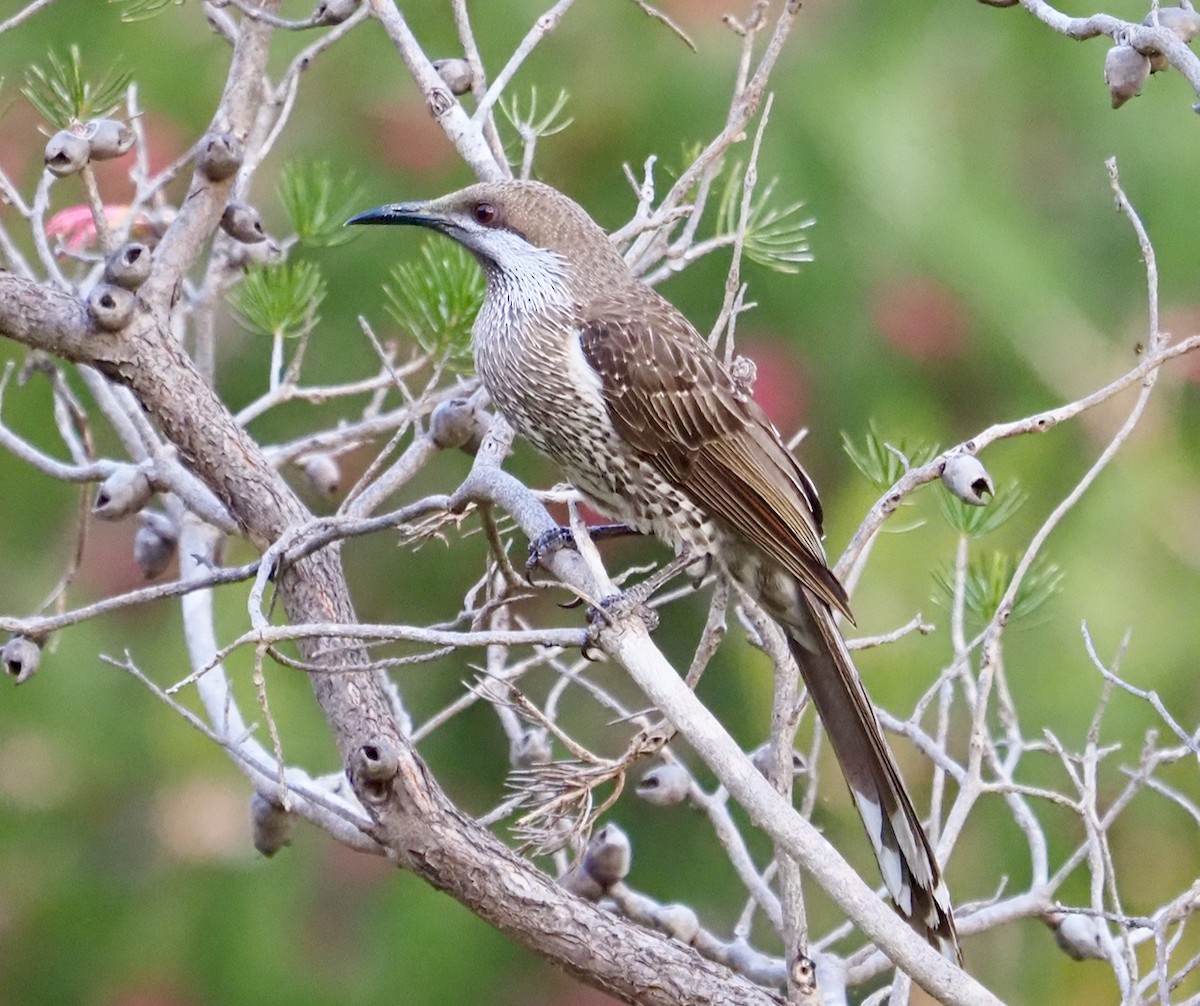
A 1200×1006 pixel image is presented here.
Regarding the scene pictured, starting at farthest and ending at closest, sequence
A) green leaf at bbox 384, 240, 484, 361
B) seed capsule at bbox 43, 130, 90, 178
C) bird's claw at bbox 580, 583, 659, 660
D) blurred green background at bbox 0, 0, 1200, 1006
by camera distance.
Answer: blurred green background at bbox 0, 0, 1200, 1006 < green leaf at bbox 384, 240, 484, 361 < seed capsule at bbox 43, 130, 90, 178 < bird's claw at bbox 580, 583, 659, 660

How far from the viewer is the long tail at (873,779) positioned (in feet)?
7.89

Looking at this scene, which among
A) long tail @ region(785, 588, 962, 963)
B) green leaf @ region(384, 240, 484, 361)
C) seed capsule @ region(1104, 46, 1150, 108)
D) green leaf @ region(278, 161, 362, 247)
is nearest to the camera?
seed capsule @ region(1104, 46, 1150, 108)

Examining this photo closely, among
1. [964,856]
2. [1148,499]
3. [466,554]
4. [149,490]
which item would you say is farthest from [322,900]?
[1148,499]

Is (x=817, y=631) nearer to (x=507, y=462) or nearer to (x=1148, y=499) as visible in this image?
(x=1148, y=499)

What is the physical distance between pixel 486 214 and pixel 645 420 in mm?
449

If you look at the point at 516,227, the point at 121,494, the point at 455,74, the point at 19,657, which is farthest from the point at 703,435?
the point at 19,657

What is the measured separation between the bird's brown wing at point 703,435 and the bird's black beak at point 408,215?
31 cm

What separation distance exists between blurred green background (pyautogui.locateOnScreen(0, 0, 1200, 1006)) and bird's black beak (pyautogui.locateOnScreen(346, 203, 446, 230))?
98 centimetres

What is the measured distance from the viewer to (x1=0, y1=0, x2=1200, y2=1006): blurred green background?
3.54 meters

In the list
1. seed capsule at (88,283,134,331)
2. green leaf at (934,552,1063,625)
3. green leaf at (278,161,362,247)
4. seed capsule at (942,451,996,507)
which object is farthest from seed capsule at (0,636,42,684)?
green leaf at (934,552,1063,625)

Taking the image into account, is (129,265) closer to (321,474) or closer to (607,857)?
(321,474)

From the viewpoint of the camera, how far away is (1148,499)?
351cm

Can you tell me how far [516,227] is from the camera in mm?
2859

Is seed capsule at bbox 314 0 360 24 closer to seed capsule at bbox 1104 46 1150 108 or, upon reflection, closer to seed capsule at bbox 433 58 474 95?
seed capsule at bbox 433 58 474 95
